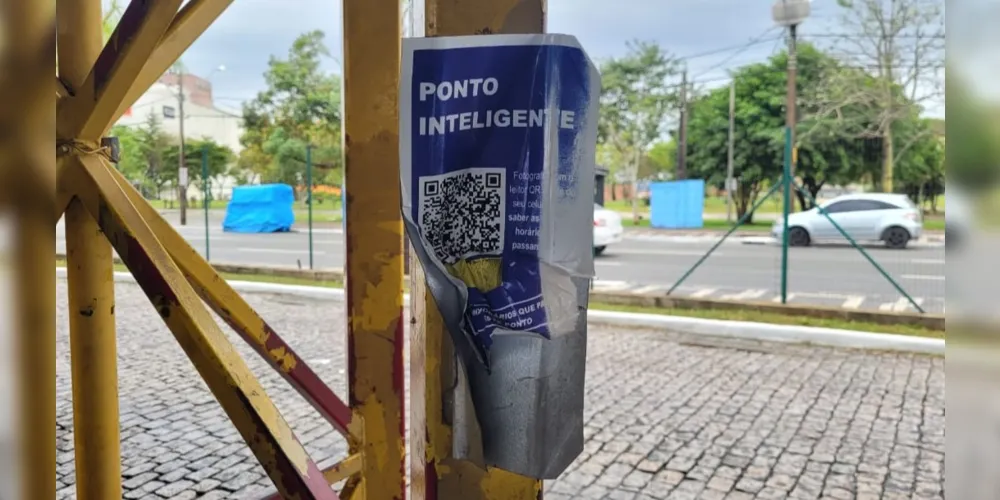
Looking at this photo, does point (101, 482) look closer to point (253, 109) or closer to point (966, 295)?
point (966, 295)

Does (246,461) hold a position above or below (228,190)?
below

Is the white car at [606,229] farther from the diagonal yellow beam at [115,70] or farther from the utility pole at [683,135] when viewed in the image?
the diagonal yellow beam at [115,70]

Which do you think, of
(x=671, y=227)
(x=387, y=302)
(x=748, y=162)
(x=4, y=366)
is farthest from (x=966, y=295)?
(x=748, y=162)

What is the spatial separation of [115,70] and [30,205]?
79 cm

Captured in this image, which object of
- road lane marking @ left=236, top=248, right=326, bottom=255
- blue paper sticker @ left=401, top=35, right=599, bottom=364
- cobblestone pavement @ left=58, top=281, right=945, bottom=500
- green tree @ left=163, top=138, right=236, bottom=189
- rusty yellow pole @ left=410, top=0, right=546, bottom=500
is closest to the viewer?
blue paper sticker @ left=401, top=35, right=599, bottom=364

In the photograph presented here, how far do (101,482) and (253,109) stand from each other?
25182 millimetres

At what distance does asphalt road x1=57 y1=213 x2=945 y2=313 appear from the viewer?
10227 millimetres

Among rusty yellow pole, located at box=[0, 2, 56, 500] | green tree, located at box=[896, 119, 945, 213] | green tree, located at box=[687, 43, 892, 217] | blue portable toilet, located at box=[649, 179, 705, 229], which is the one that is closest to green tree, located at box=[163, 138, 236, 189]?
rusty yellow pole, located at box=[0, 2, 56, 500]

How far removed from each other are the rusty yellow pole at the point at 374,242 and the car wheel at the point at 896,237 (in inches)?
672

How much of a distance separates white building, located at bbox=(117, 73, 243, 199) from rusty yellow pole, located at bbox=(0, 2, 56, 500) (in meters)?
13.1

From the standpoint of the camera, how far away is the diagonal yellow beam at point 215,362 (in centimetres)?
146

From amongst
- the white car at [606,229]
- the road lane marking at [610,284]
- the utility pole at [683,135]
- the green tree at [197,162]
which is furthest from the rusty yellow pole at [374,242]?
the utility pole at [683,135]

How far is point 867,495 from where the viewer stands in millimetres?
3490

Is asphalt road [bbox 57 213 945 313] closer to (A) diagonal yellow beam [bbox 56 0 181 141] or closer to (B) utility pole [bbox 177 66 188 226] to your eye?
(B) utility pole [bbox 177 66 188 226]
